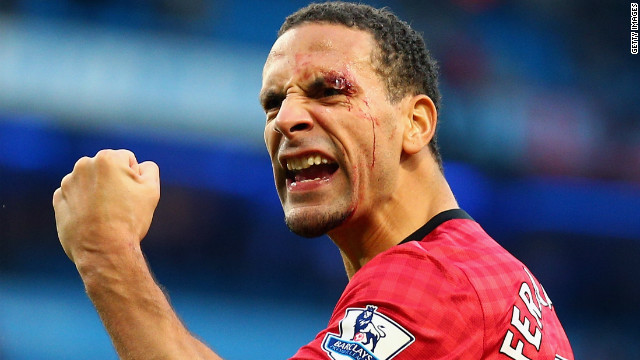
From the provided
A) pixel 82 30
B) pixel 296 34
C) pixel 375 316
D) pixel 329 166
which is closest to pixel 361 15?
pixel 296 34

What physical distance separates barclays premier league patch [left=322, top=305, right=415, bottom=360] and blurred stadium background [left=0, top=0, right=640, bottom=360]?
18.1 ft

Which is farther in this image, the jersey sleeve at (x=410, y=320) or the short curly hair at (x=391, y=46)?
A: the short curly hair at (x=391, y=46)

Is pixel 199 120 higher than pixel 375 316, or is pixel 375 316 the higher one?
pixel 199 120

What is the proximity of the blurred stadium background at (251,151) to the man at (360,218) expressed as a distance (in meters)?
4.90

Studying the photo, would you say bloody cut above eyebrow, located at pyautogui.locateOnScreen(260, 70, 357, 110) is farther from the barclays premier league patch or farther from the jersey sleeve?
the barclays premier league patch

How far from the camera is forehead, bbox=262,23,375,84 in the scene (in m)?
2.71

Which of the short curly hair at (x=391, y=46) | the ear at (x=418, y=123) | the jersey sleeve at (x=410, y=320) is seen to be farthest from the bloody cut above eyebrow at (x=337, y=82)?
the jersey sleeve at (x=410, y=320)

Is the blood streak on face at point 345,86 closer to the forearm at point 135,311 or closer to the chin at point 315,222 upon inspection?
the chin at point 315,222

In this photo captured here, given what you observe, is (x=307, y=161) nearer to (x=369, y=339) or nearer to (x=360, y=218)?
(x=360, y=218)

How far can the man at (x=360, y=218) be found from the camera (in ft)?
6.75

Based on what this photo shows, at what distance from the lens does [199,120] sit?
26.2 ft

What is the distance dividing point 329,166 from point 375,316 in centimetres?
76

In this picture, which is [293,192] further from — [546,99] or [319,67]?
[546,99]

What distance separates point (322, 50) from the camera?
8.94 ft
